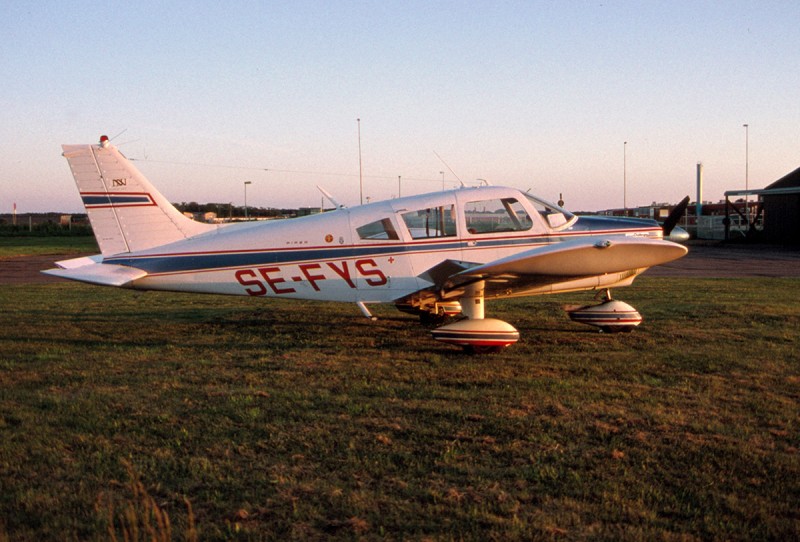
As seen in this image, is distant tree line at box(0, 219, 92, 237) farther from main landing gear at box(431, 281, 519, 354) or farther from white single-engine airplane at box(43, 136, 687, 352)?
main landing gear at box(431, 281, 519, 354)

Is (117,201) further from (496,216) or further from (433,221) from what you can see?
(496,216)

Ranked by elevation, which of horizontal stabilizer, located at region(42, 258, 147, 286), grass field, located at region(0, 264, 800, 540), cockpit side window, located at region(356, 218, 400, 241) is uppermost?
cockpit side window, located at region(356, 218, 400, 241)

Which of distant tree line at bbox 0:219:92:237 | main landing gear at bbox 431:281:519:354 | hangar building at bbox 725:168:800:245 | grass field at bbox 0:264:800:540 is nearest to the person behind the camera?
grass field at bbox 0:264:800:540

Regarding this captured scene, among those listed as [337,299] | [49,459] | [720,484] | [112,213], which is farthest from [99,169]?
[720,484]

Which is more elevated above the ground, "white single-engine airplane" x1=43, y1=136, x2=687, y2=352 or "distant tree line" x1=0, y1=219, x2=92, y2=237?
"distant tree line" x1=0, y1=219, x2=92, y2=237

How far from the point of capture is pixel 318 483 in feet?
13.8

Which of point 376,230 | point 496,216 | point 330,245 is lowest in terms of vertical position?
point 330,245

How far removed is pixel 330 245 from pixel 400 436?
4.54 m

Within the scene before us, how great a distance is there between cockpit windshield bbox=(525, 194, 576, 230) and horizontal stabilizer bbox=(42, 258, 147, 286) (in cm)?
567

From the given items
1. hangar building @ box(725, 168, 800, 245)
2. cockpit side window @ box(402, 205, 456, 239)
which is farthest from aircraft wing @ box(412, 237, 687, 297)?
hangar building @ box(725, 168, 800, 245)

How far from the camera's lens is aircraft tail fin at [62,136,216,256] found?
926 centimetres

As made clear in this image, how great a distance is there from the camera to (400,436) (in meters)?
5.07

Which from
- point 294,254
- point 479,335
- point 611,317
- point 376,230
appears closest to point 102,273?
point 294,254

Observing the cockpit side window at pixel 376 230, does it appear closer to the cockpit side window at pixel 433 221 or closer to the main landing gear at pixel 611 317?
the cockpit side window at pixel 433 221
